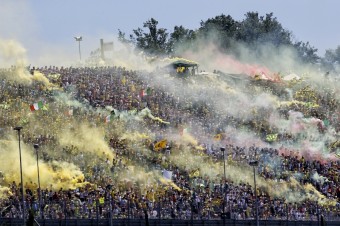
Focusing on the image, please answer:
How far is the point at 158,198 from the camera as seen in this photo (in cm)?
7838

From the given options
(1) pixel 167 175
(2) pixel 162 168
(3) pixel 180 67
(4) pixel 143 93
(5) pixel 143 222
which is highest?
(3) pixel 180 67

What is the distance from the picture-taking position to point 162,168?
90.8 metres

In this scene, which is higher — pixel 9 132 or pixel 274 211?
pixel 9 132

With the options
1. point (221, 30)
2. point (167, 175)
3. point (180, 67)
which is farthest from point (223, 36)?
point (167, 175)

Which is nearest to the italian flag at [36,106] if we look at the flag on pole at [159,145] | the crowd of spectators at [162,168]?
the crowd of spectators at [162,168]

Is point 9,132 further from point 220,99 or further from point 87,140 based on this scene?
point 220,99

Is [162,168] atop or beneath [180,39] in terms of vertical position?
beneath

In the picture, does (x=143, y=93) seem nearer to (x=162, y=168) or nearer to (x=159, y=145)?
(x=159, y=145)

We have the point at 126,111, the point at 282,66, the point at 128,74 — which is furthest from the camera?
the point at 282,66

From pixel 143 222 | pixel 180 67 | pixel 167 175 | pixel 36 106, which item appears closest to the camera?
pixel 143 222

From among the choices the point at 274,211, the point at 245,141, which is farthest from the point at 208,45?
the point at 274,211

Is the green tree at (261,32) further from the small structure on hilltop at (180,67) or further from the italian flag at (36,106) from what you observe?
the italian flag at (36,106)

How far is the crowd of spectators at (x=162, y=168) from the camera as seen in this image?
248 ft

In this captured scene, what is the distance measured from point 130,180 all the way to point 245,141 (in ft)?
79.9
